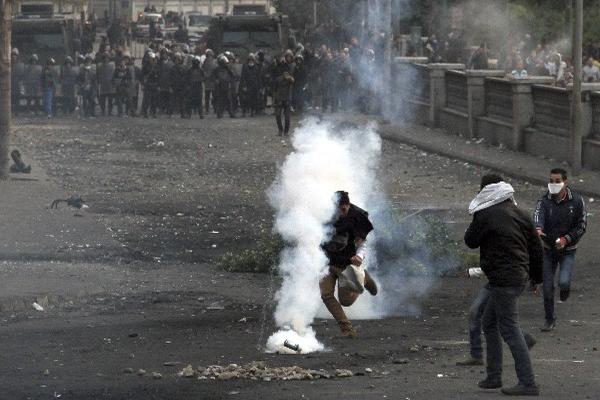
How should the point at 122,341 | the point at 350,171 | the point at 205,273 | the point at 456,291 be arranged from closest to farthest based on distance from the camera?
the point at 122,341 < the point at 350,171 < the point at 456,291 < the point at 205,273

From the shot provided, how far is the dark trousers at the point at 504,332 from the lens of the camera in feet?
36.3

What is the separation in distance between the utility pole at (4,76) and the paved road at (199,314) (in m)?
0.82

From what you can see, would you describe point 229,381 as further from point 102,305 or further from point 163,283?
point 163,283

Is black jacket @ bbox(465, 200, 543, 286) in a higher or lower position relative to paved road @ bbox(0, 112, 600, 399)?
higher

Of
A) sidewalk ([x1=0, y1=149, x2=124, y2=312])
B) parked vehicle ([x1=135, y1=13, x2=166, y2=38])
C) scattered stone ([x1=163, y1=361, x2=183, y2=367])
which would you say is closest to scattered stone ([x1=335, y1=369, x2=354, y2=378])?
scattered stone ([x1=163, y1=361, x2=183, y2=367])

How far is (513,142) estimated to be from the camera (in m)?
32.8

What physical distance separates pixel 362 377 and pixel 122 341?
2.55 m

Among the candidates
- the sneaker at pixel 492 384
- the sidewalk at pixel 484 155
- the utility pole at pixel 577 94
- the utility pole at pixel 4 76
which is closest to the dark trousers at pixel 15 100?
the sidewalk at pixel 484 155

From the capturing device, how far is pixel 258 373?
11.8 metres

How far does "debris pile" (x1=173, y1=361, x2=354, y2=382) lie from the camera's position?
38.4ft

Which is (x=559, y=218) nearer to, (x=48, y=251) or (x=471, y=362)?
(x=471, y=362)

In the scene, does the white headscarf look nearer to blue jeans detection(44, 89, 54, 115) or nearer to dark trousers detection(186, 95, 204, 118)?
dark trousers detection(186, 95, 204, 118)

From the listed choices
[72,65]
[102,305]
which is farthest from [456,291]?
[72,65]

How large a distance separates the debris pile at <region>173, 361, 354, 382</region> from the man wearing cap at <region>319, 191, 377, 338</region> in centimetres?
152
